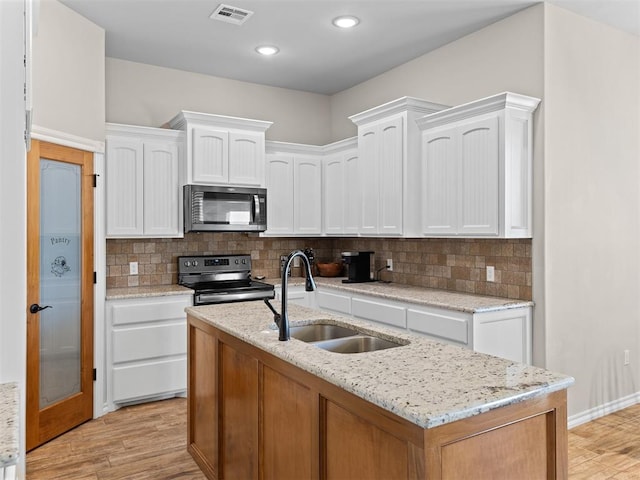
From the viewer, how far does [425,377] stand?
1.64 m

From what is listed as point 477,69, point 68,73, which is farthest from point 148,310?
point 477,69

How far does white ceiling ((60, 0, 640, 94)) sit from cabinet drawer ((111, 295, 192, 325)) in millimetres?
2185

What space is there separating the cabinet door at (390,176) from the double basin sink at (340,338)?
1.77 metres

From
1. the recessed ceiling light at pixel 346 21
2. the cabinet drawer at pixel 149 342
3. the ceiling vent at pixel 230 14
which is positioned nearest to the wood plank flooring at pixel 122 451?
the cabinet drawer at pixel 149 342

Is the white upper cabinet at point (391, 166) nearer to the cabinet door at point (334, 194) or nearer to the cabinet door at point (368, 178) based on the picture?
the cabinet door at point (368, 178)

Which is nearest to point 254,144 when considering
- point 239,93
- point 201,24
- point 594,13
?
point 239,93

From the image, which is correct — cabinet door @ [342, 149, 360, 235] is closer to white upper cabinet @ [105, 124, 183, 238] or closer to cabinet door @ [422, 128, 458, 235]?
cabinet door @ [422, 128, 458, 235]

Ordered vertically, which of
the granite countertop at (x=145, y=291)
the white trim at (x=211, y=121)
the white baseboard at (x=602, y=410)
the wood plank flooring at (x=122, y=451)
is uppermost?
the white trim at (x=211, y=121)

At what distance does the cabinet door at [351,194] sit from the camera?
4.85 meters

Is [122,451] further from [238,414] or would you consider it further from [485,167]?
[485,167]

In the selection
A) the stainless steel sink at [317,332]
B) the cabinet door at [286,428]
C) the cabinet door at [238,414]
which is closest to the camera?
the cabinet door at [286,428]

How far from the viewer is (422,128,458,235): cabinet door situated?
3807 mm

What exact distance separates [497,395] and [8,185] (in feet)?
5.14

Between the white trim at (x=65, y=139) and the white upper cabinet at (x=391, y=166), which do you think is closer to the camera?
the white trim at (x=65, y=139)
